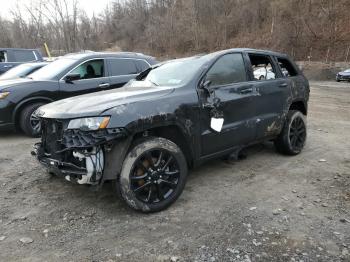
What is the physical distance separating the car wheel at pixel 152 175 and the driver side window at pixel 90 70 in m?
4.32

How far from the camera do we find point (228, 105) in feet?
14.1

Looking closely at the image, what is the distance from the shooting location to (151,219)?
11.4 ft

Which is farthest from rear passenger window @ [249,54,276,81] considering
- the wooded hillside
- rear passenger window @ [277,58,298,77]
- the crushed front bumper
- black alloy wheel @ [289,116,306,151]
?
the wooded hillside

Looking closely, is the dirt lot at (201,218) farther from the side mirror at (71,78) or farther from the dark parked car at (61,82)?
the side mirror at (71,78)

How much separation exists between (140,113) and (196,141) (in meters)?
0.84

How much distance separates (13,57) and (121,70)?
6.78m

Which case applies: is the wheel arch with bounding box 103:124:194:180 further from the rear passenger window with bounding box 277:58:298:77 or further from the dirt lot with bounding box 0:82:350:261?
the rear passenger window with bounding box 277:58:298:77

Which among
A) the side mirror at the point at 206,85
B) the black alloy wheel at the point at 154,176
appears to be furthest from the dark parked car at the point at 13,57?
the black alloy wheel at the point at 154,176

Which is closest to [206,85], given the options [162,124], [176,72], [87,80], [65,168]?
[176,72]

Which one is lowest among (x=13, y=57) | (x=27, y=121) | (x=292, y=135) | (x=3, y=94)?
(x=292, y=135)

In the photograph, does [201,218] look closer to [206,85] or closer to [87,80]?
[206,85]

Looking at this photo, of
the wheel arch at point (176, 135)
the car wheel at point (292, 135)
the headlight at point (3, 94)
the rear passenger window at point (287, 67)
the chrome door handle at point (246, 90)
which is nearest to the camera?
the wheel arch at point (176, 135)

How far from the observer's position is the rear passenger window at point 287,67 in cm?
557

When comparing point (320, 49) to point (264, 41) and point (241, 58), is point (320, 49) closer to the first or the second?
point (264, 41)
